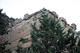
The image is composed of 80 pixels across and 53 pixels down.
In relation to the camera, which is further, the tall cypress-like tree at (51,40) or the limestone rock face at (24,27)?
the limestone rock face at (24,27)

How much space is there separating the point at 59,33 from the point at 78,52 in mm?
2464

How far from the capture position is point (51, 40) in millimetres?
12938

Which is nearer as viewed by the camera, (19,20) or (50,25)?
(50,25)

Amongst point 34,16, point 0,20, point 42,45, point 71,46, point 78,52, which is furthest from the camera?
point 34,16

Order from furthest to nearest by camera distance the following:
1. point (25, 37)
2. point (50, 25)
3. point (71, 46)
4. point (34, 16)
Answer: point (34, 16) → point (25, 37) → point (50, 25) → point (71, 46)

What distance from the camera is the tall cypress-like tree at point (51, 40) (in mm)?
12281

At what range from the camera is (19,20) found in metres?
23.0

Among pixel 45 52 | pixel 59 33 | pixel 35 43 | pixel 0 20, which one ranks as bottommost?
pixel 45 52

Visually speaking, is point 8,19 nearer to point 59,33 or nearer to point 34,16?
point 34,16

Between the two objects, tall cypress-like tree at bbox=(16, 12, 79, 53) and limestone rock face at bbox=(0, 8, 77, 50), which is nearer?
tall cypress-like tree at bbox=(16, 12, 79, 53)

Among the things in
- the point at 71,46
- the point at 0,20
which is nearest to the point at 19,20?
the point at 0,20

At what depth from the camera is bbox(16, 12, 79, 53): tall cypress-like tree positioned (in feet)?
40.3

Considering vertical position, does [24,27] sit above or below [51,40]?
above

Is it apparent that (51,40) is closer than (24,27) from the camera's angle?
Yes
